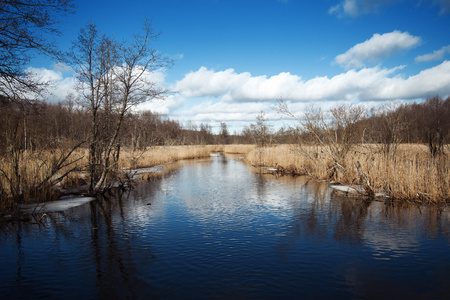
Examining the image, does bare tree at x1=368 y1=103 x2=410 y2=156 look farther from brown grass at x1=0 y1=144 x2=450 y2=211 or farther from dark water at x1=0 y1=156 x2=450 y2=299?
dark water at x1=0 y1=156 x2=450 y2=299

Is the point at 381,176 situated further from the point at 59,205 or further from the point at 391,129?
the point at 59,205

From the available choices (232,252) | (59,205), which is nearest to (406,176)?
(232,252)

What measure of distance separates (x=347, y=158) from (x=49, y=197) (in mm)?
12453

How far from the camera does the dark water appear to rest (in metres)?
4.06

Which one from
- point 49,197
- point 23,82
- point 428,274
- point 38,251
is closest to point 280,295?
point 428,274

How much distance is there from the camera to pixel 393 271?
15.0 ft

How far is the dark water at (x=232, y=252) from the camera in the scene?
4.06 meters

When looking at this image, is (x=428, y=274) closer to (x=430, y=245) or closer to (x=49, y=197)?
(x=430, y=245)

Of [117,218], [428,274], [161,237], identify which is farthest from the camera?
[117,218]

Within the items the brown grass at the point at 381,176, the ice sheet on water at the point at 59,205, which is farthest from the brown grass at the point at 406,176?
the ice sheet on water at the point at 59,205

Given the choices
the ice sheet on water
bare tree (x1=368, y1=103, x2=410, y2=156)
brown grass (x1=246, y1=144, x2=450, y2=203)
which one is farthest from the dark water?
bare tree (x1=368, y1=103, x2=410, y2=156)

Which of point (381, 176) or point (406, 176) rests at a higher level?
point (406, 176)

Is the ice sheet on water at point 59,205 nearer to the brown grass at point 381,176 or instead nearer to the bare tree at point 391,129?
the brown grass at point 381,176

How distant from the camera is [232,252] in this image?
5344mm
